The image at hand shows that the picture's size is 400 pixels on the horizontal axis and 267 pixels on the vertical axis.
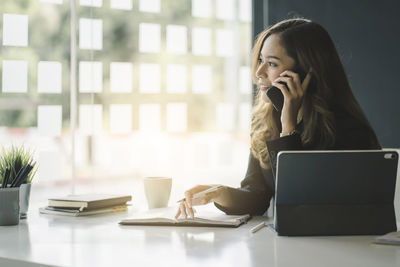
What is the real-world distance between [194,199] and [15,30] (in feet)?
4.98

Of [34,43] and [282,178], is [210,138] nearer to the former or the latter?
[34,43]

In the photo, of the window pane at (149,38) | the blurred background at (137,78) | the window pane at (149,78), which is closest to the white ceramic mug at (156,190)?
the blurred background at (137,78)

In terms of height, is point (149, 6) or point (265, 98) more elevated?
point (149, 6)

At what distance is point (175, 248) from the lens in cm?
146

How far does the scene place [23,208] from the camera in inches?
77.5

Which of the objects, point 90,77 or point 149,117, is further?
point 149,117

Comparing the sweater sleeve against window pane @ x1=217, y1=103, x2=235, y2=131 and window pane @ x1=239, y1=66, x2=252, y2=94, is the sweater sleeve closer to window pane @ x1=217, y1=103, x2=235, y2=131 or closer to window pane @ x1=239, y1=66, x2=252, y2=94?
window pane @ x1=217, y1=103, x2=235, y2=131

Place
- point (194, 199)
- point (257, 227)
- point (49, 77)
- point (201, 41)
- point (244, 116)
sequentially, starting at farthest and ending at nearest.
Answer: point (244, 116)
point (201, 41)
point (49, 77)
point (194, 199)
point (257, 227)

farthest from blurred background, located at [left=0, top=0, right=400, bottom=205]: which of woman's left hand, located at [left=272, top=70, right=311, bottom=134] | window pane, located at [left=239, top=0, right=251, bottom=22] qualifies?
woman's left hand, located at [left=272, top=70, right=311, bottom=134]

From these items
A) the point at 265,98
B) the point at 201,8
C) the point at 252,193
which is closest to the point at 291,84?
the point at 265,98

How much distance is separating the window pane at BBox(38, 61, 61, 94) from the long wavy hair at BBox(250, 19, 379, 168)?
53.1 inches

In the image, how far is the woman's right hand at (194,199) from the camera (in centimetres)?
185

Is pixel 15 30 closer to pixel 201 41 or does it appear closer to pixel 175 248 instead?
pixel 201 41

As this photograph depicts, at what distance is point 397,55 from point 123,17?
1.48 meters
